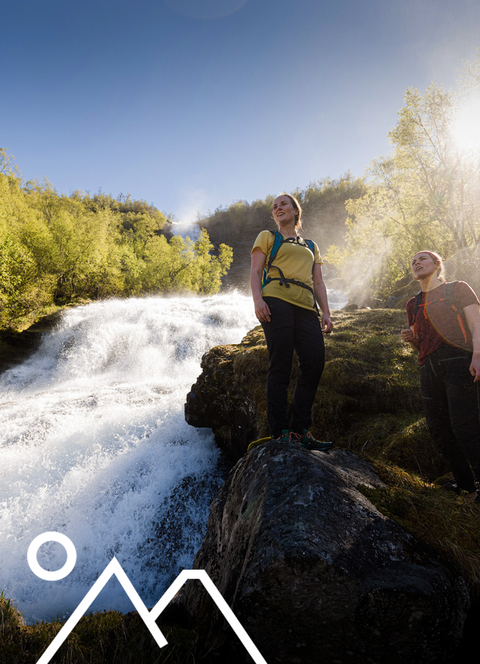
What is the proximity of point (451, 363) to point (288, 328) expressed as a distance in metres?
1.49

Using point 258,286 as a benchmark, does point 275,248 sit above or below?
above

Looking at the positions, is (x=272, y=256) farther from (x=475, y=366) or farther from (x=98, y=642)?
(x=98, y=642)

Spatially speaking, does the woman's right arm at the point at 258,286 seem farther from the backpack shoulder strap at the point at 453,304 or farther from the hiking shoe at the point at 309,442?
the backpack shoulder strap at the point at 453,304

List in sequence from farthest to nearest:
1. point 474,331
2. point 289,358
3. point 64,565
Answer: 1. point 64,565
2. point 289,358
3. point 474,331

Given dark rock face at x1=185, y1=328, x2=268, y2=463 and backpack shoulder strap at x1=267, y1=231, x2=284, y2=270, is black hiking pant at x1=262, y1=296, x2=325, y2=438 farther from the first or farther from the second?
dark rock face at x1=185, y1=328, x2=268, y2=463

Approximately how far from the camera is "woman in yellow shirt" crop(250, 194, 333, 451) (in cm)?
281

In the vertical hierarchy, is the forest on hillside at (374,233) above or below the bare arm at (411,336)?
above

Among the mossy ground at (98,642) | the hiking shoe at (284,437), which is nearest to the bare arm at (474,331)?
the hiking shoe at (284,437)

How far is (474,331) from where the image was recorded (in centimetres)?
251

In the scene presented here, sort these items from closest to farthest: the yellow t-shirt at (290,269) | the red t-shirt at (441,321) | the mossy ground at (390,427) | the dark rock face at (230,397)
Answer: the mossy ground at (390,427) < the red t-shirt at (441,321) < the yellow t-shirt at (290,269) < the dark rock face at (230,397)

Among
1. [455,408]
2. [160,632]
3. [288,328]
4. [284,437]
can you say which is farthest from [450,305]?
[160,632]

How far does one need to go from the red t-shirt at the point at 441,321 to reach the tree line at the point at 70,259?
17.1m

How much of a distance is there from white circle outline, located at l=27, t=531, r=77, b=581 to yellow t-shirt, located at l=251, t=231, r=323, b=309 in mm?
4625

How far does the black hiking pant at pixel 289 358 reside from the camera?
2.81 metres
